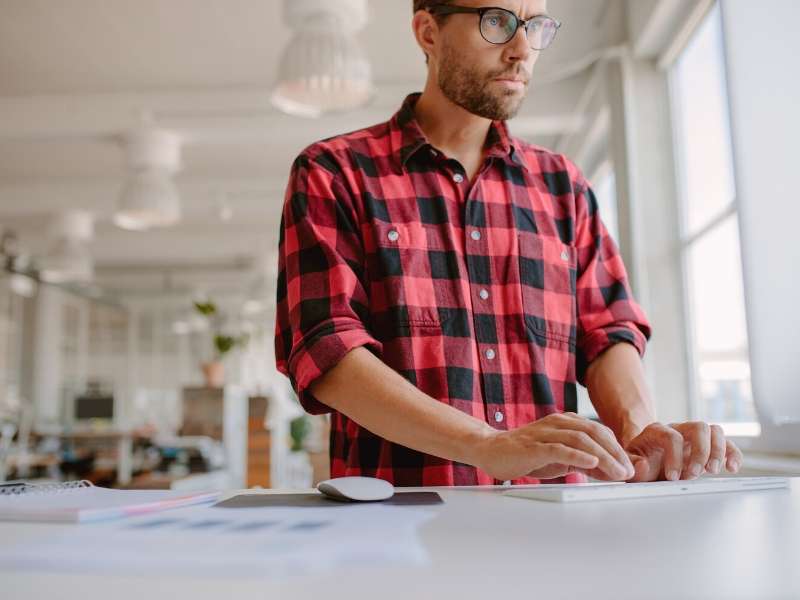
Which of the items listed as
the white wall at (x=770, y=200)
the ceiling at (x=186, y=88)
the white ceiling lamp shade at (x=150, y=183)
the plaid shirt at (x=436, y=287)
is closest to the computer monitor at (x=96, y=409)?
the ceiling at (x=186, y=88)

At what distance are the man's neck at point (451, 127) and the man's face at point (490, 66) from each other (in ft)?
0.22

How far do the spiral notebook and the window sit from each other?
2.86 meters

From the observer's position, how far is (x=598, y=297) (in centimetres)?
153

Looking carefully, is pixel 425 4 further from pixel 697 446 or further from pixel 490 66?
pixel 697 446

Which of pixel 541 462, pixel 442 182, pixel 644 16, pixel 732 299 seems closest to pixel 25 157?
pixel 644 16

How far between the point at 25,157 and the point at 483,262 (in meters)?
7.37

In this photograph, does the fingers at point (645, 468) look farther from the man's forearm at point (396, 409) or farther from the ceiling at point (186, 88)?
the ceiling at point (186, 88)

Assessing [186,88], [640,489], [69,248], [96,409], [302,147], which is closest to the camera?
[640,489]

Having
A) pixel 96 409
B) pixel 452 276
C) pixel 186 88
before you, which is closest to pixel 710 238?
pixel 452 276

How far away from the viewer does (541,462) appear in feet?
3.06

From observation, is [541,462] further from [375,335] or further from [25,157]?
[25,157]

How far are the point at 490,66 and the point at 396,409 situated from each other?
2.13 ft

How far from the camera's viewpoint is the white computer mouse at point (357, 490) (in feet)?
2.72

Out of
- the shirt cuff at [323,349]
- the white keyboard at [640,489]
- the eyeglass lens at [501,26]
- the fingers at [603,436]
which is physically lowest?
the white keyboard at [640,489]
